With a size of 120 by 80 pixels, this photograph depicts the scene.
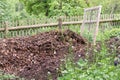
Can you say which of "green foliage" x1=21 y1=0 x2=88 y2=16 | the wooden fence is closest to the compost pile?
the wooden fence

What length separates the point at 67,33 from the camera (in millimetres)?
8180

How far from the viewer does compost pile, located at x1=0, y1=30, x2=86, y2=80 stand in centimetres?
562

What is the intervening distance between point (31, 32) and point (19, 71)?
5.40 metres

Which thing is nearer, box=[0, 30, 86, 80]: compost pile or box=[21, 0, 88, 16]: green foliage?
box=[0, 30, 86, 80]: compost pile

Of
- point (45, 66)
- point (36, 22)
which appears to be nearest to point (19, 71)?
point (45, 66)

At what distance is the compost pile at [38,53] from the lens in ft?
18.5

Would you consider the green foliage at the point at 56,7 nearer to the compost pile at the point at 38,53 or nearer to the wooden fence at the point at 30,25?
the wooden fence at the point at 30,25

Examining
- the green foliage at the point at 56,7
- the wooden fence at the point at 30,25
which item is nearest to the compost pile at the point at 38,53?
the wooden fence at the point at 30,25

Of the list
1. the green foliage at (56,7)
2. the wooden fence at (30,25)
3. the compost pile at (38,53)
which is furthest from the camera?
the green foliage at (56,7)

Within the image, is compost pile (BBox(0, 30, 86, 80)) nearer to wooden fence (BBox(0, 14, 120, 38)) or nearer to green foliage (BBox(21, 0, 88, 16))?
wooden fence (BBox(0, 14, 120, 38))

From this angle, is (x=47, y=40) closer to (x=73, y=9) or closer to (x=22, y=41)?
(x=22, y=41)

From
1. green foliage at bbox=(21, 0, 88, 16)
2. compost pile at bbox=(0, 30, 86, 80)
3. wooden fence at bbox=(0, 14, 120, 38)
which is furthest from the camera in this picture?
green foliage at bbox=(21, 0, 88, 16)

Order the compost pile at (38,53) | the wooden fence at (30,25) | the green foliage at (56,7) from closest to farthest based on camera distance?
the compost pile at (38,53) → the wooden fence at (30,25) → the green foliage at (56,7)

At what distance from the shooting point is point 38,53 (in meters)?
7.13
